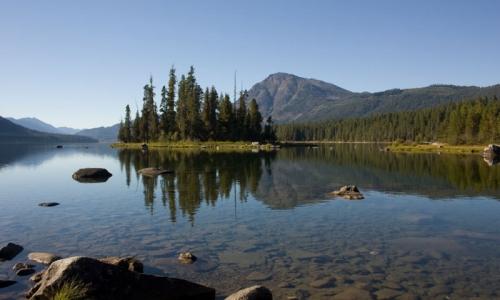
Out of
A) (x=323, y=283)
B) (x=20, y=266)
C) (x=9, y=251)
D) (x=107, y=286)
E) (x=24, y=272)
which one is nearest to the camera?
(x=107, y=286)

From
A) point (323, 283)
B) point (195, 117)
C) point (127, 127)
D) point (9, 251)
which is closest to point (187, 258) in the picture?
point (323, 283)

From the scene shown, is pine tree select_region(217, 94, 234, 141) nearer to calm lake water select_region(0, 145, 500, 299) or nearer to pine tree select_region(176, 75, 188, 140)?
pine tree select_region(176, 75, 188, 140)

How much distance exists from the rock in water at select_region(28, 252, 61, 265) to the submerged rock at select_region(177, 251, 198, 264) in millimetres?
5329

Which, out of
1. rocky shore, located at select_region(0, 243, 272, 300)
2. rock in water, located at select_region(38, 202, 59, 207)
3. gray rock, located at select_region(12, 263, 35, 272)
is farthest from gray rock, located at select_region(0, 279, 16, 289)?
rock in water, located at select_region(38, 202, 59, 207)

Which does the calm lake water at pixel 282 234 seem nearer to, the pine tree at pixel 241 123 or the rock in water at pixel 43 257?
the rock in water at pixel 43 257

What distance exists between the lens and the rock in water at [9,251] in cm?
1825

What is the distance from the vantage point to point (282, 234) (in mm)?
22797

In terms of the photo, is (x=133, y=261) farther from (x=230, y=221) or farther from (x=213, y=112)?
(x=213, y=112)

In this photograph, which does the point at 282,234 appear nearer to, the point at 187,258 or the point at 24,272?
the point at 187,258

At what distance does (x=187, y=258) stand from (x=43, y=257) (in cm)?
618

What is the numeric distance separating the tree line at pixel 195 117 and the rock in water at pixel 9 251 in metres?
127

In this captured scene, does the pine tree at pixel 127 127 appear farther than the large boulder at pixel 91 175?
Yes

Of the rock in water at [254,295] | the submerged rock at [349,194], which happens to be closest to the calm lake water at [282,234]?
the submerged rock at [349,194]

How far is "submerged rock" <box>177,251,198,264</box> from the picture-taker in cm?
1773
